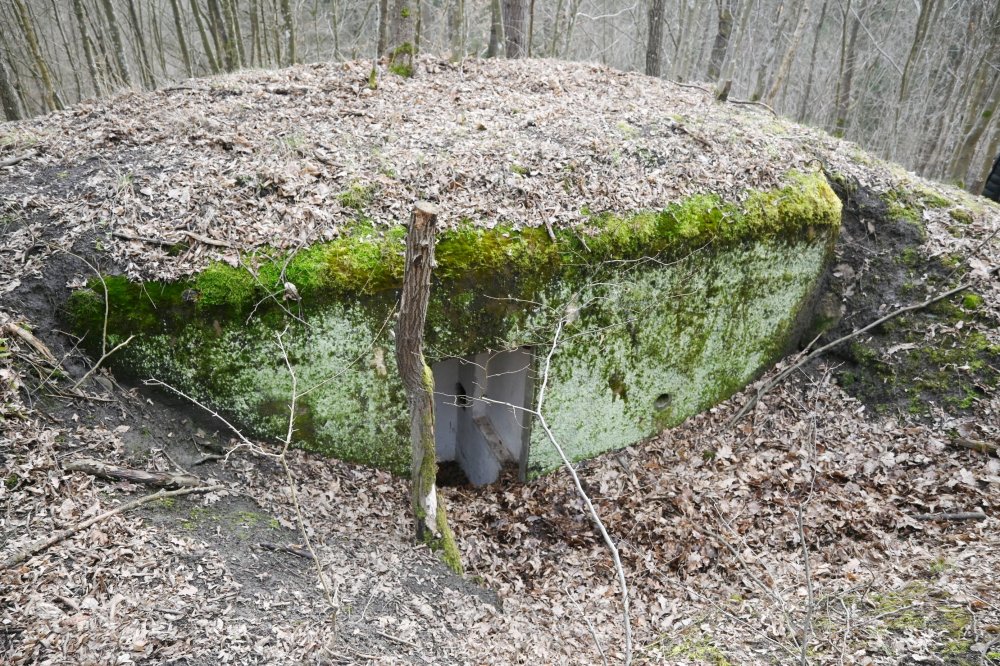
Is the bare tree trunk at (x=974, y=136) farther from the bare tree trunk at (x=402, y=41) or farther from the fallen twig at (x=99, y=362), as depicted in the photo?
the fallen twig at (x=99, y=362)

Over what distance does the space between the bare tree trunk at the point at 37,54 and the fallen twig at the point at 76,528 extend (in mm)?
8985

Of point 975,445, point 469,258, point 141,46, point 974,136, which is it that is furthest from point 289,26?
point 974,136

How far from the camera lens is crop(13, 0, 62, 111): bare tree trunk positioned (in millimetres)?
9695

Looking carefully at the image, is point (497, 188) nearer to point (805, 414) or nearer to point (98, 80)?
point (805, 414)

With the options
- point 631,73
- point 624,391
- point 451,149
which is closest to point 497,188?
point 451,149

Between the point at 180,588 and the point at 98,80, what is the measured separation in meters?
10.3

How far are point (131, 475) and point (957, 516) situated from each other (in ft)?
24.4

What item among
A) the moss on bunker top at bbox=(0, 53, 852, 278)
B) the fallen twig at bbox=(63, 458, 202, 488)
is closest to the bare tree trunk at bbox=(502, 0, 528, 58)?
the moss on bunker top at bbox=(0, 53, 852, 278)

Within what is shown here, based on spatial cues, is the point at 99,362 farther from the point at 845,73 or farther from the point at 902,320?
the point at 845,73

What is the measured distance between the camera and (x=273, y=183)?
582cm

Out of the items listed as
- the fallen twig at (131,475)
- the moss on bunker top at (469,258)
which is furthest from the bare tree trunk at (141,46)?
the fallen twig at (131,475)

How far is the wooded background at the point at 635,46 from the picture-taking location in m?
11.2

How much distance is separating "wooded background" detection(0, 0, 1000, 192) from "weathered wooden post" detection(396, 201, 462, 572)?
21.5ft

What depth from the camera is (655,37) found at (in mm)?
12875
